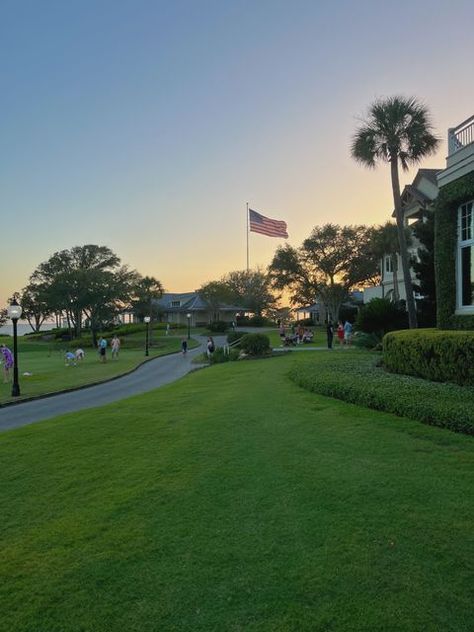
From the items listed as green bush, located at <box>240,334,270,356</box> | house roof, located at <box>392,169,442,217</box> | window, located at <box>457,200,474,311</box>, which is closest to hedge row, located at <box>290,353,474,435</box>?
window, located at <box>457,200,474,311</box>

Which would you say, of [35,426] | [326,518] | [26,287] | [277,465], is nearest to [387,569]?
[326,518]

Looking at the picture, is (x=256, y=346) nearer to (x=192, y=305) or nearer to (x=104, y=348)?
(x=104, y=348)

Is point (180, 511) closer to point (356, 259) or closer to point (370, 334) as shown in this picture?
point (370, 334)

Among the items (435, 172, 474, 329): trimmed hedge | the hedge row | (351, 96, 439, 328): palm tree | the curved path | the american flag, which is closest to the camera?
the hedge row

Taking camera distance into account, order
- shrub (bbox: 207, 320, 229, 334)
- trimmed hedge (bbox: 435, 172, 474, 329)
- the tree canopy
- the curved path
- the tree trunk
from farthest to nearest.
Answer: shrub (bbox: 207, 320, 229, 334)
the tree canopy
the tree trunk
trimmed hedge (bbox: 435, 172, 474, 329)
the curved path

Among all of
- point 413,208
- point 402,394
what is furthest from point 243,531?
point 413,208

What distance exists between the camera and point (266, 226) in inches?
1827

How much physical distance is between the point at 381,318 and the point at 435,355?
1603 centimetres

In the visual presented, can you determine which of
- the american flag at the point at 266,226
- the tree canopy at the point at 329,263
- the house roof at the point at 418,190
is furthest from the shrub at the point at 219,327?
the house roof at the point at 418,190

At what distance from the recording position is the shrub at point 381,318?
1062 inches

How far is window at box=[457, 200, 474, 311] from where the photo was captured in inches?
543

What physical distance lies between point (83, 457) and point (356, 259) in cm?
5560

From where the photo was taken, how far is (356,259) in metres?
59.7

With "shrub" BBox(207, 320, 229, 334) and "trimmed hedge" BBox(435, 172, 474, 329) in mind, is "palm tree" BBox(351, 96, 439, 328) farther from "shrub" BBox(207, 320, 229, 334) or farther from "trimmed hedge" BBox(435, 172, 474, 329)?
"shrub" BBox(207, 320, 229, 334)
